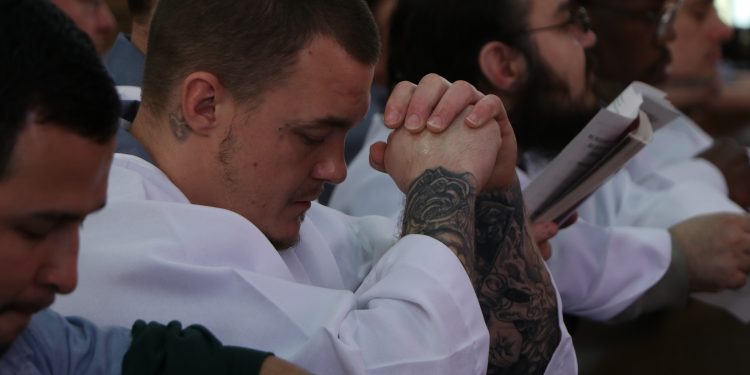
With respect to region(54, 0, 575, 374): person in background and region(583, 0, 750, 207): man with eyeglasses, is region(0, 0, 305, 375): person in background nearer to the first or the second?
region(54, 0, 575, 374): person in background

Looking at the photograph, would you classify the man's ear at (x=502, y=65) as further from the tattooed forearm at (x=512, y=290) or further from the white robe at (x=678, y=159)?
the tattooed forearm at (x=512, y=290)

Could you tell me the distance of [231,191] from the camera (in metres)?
2.21

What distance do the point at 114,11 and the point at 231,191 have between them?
8.03 ft

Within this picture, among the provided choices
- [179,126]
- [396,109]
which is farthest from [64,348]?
[396,109]

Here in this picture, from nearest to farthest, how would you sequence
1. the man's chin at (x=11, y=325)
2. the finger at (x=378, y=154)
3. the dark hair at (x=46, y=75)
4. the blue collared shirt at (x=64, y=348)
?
the dark hair at (x=46, y=75), the man's chin at (x=11, y=325), the blue collared shirt at (x=64, y=348), the finger at (x=378, y=154)

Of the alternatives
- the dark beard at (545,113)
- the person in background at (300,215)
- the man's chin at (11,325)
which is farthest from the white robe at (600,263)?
the man's chin at (11,325)

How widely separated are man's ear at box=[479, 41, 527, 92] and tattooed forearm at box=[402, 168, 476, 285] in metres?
1.35

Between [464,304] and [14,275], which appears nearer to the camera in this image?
[14,275]

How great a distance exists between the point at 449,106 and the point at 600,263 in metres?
1.30

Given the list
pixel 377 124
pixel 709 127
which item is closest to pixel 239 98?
pixel 377 124

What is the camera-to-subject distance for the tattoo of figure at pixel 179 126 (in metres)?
2.21

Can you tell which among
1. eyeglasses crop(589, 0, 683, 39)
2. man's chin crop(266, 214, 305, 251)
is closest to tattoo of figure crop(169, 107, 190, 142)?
man's chin crop(266, 214, 305, 251)

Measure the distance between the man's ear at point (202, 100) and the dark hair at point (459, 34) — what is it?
1.46m

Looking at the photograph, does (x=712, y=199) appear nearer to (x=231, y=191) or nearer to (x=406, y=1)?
(x=406, y=1)
